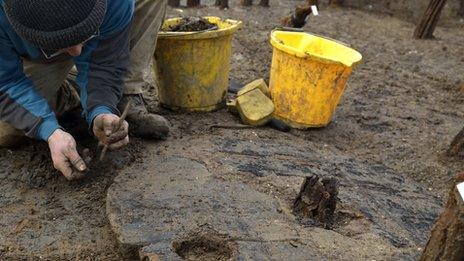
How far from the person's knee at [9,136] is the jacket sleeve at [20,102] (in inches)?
11.1

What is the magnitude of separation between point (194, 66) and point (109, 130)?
1.07 metres

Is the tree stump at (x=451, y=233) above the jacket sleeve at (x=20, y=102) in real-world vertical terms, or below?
above

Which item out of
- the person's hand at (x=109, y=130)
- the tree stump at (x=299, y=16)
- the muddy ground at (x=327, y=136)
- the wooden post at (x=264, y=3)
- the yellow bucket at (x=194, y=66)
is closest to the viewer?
the muddy ground at (x=327, y=136)

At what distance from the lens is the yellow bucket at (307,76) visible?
3525 mm

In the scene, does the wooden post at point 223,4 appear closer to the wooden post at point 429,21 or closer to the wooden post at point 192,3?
the wooden post at point 192,3

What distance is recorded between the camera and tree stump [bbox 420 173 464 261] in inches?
66.1

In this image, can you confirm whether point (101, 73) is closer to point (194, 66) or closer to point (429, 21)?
point (194, 66)

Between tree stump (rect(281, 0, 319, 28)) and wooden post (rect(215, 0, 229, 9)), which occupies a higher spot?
tree stump (rect(281, 0, 319, 28))

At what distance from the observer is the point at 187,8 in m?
6.71

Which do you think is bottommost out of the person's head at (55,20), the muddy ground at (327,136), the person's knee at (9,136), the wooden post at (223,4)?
the wooden post at (223,4)

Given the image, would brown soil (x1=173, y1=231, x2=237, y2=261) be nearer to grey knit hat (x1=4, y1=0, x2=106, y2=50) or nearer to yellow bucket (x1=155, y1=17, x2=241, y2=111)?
grey knit hat (x1=4, y1=0, x2=106, y2=50)

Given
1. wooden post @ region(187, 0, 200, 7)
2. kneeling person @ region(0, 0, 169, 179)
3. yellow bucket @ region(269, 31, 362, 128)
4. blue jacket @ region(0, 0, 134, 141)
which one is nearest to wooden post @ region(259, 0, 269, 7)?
wooden post @ region(187, 0, 200, 7)

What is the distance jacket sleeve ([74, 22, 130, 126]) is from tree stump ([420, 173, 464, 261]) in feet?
5.21

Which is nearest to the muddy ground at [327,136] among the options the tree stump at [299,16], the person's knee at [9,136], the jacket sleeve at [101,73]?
the person's knee at [9,136]
